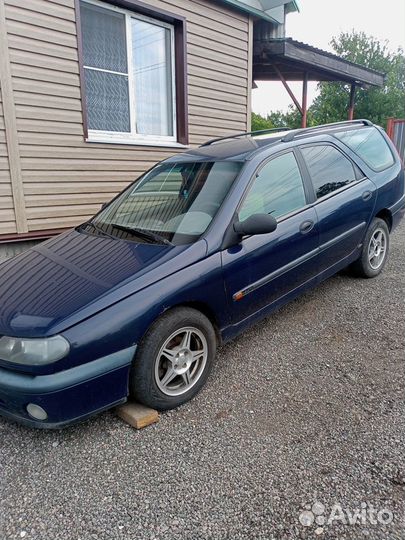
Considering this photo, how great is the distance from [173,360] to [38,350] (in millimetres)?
808

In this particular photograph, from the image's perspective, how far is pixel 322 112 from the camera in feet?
99.6

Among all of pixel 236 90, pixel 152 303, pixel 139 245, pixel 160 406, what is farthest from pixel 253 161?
pixel 236 90

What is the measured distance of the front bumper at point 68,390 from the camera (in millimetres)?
2049

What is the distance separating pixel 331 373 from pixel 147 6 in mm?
5420

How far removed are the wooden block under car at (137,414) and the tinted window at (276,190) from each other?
1.45 meters

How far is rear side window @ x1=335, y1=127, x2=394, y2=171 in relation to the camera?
421 cm

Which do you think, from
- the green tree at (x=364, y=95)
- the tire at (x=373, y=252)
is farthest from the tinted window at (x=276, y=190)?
the green tree at (x=364, y=95)

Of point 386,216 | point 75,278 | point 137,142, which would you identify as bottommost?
point 75,278

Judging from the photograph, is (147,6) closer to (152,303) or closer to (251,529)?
(152,303)

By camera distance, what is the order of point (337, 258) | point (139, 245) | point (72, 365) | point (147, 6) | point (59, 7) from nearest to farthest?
point (72, 365) → point (139, 245) → point (337, 258) → point (59, 7) → point (147, 6)

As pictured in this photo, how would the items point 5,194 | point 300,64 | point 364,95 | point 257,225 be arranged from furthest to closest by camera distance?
1. point 364,95
2. point 300,64
3. point 5,194
4. point 257,225

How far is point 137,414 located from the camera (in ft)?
7.88

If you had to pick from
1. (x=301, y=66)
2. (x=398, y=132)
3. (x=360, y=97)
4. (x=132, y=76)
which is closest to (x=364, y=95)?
(x=360, y=97)

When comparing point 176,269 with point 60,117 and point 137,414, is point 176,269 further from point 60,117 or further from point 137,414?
point 60,117
